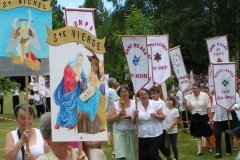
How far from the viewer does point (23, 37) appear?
16.9ft

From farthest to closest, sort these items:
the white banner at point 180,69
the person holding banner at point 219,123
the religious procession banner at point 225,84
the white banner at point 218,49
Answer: the white banner at point 180,69
the white banner at point 218,49
the person holding banner at point 219,123
the religious procession banner at point 225,84

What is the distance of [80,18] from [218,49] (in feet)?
21.2

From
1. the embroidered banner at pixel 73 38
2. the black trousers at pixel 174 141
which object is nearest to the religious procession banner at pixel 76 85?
the embroidered banner at pixel 73 38

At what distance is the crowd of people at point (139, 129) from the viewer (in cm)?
505

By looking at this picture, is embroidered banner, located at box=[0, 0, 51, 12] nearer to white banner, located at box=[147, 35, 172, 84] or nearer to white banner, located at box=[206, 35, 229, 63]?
white banner, located at box=[147, 35, 172, 84]

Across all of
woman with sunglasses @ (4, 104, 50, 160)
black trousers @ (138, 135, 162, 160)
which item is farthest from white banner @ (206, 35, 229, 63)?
woman with sunglasses @ (4, 104, 50, 160)

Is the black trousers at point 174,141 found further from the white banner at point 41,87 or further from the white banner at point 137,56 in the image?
the white banner at point 41,87

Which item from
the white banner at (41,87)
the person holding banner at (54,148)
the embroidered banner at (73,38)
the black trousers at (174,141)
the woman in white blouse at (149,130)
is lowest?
the black trousers at (174,141)

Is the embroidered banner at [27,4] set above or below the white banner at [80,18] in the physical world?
below

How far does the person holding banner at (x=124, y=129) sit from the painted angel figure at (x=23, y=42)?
4125 mm

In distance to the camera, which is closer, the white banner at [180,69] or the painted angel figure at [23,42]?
the painted angel figure at [23,42]

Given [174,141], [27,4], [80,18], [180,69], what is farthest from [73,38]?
[180,69]

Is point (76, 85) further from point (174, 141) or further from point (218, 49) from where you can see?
point (218, 49)

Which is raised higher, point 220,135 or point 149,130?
point 149,130
